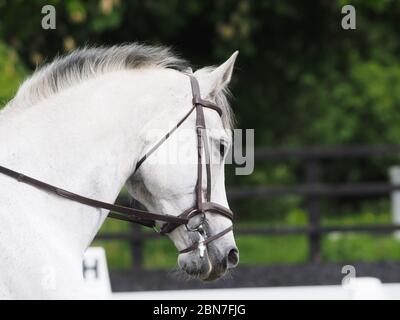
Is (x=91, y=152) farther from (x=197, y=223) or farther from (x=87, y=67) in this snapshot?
(x=197, y=223)

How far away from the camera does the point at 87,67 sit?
320 cm

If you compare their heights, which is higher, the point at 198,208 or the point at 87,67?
the point at 87,67

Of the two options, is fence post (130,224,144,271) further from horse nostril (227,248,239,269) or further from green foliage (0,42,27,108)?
horse nostril (227,248,239,269)

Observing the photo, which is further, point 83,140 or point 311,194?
point 311,194

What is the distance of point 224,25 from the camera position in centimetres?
1301

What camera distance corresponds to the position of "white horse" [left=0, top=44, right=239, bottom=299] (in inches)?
110

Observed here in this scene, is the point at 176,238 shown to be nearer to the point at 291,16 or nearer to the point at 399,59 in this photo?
the point at 291,16

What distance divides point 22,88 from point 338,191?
6.46 m

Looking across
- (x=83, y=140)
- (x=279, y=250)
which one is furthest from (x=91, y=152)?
(x=279, y=250)

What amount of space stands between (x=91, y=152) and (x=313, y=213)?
6291 mm

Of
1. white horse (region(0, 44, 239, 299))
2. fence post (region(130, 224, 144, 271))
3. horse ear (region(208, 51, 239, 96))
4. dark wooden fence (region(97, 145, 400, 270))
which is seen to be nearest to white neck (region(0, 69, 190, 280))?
white horse (region(0, 44, 239, 299))

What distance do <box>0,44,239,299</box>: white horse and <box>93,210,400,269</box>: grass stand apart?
22.2ft

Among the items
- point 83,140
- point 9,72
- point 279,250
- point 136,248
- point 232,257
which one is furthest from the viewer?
point 279,250

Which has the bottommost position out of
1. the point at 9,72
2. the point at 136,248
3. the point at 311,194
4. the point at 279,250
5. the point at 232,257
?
the point at 279,250
